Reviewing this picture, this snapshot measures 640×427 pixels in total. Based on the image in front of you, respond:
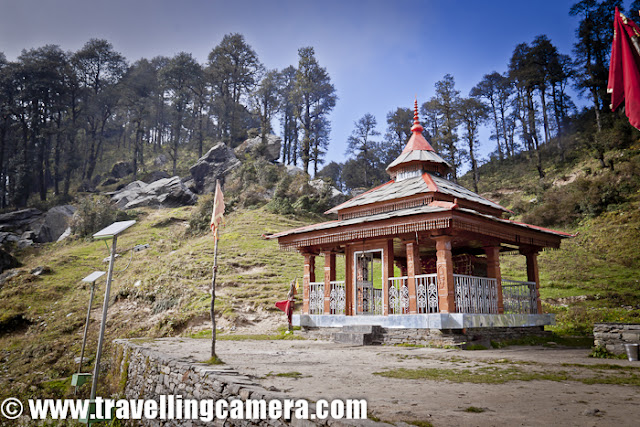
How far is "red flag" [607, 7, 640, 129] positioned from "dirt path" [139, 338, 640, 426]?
3611 mm

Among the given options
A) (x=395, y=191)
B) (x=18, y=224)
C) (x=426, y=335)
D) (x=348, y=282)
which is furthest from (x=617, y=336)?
(x=18, y=224)

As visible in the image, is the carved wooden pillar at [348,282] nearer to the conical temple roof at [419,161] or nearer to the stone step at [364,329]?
the stone step at [364,329]

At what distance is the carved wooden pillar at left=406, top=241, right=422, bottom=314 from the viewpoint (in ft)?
36.7

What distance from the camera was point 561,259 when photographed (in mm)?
23016

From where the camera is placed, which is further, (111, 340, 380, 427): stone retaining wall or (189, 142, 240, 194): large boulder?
(189, 142, 240, 194): large boulder

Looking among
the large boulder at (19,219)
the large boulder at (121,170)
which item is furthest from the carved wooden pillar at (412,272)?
the large boulder at (121,170)

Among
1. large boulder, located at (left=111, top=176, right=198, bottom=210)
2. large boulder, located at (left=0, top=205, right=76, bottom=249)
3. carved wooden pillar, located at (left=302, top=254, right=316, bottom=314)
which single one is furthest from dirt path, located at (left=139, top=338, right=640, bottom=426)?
large boulder, located at (left=111, top=176, right=198, bottom=210)

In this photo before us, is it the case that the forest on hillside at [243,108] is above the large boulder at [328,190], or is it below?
above

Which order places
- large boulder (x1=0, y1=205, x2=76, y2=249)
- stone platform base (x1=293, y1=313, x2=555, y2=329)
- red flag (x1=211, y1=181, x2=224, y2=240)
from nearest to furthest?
red flag (x1=211, y1=181, x2=224, y2=240), stone platform base (x1=293, y1=313, x2=555, y2=329), large boulder (x1=0, y1=205, x2=76, y2=249)

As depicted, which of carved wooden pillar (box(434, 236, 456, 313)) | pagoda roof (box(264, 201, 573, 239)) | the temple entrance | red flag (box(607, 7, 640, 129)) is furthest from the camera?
the temple entrance

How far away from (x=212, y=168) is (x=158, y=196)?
7.01 metres

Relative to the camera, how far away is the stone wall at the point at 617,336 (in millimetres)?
8008

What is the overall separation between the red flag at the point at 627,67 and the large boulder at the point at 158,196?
4177 centimetres

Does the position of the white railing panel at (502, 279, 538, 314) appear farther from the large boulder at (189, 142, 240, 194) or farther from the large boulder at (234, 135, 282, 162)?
the large boulder at (189, 142, 240, 194)
